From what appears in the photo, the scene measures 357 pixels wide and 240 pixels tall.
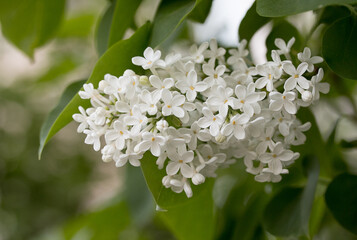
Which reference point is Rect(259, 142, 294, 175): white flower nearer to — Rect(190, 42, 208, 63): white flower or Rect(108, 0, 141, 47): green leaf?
Rect(190, 42, 208, 63): white flower

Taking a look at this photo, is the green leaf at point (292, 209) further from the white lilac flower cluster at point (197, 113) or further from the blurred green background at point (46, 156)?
the blurred green background at point (46, 156)

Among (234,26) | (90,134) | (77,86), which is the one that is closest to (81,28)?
(234,26)

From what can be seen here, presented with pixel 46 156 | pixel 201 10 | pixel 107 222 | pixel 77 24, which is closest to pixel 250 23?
pixel 201 10

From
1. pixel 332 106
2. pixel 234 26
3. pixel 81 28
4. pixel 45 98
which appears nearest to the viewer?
pixel 234 26

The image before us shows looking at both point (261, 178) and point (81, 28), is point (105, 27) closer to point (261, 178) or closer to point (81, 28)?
point (261, 178)

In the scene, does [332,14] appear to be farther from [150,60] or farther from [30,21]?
[30,21]

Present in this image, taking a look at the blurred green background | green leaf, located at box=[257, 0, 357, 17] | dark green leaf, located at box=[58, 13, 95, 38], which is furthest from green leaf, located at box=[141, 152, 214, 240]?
dark green leaf, located at box=[58, 13, 95, 38]
